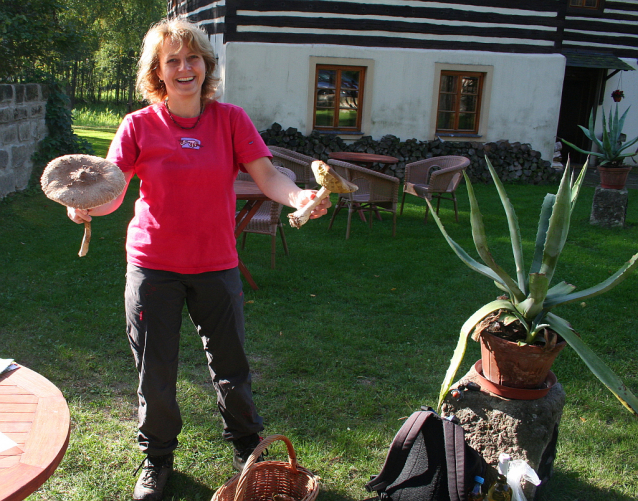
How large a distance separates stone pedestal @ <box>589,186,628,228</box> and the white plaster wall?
4559mm

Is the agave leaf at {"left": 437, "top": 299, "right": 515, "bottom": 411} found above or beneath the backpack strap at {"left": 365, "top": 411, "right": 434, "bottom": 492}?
above

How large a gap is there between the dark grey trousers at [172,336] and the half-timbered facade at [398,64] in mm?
Result: 8943

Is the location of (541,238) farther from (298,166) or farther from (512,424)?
(298,166)

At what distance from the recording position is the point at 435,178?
7500mm

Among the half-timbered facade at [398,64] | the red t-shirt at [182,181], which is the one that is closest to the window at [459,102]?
the half-timbered facade at [398,64]

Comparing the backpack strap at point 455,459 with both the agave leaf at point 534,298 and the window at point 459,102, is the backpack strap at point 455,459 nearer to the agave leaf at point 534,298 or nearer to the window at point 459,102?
the agave leaf at point 534,298

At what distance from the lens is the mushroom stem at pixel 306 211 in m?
1.91

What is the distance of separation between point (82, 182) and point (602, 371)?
2.01 meters

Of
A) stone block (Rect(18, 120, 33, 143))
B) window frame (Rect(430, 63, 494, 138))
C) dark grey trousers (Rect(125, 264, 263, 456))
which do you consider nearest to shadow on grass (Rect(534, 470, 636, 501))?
dark grey trousers (Rect(125, 264, 263, 456))

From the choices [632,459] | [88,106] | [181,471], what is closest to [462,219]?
[632,459]

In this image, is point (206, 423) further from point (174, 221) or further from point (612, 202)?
point (612, 202)

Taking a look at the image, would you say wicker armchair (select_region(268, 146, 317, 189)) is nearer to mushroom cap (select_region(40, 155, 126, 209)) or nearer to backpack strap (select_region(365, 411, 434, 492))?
backpack strap (select_region(365, 411, 434, 492))

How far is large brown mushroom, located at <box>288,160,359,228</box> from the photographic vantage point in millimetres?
1853

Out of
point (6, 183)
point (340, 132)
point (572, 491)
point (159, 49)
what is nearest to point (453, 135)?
point (340, 132)
